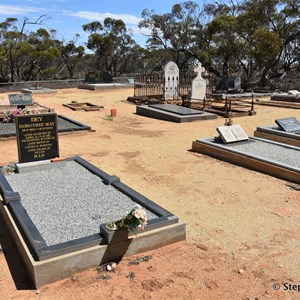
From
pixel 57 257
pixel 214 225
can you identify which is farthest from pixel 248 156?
pixel 57 257

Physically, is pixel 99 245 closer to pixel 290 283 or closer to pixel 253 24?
pixel 290 283

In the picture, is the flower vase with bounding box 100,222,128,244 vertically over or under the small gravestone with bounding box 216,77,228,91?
under

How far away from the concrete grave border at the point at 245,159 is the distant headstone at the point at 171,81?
10287 mm

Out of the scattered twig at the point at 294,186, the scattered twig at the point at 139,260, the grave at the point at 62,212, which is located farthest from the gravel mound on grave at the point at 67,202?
the scattered twig at the point at 294,186

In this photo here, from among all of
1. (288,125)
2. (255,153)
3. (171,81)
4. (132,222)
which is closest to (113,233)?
(132,222)

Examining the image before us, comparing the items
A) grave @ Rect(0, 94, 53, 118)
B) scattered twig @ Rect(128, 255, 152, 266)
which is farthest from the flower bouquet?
→ grave @ Rect(0, 94, 53, 118)

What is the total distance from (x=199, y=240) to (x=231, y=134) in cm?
484

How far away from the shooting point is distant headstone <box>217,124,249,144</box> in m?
8.80

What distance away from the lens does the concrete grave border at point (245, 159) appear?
687cm

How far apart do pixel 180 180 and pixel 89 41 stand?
35974mm

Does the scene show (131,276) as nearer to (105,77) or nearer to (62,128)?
(62,128)

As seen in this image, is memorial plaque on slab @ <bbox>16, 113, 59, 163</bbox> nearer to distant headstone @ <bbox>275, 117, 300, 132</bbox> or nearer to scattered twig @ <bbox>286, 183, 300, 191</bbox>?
scattered twig @ <bbox>286, 183, 300, 191</bbox>

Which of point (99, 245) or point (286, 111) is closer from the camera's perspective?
point (99, 245)

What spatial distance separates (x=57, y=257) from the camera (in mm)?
3750
